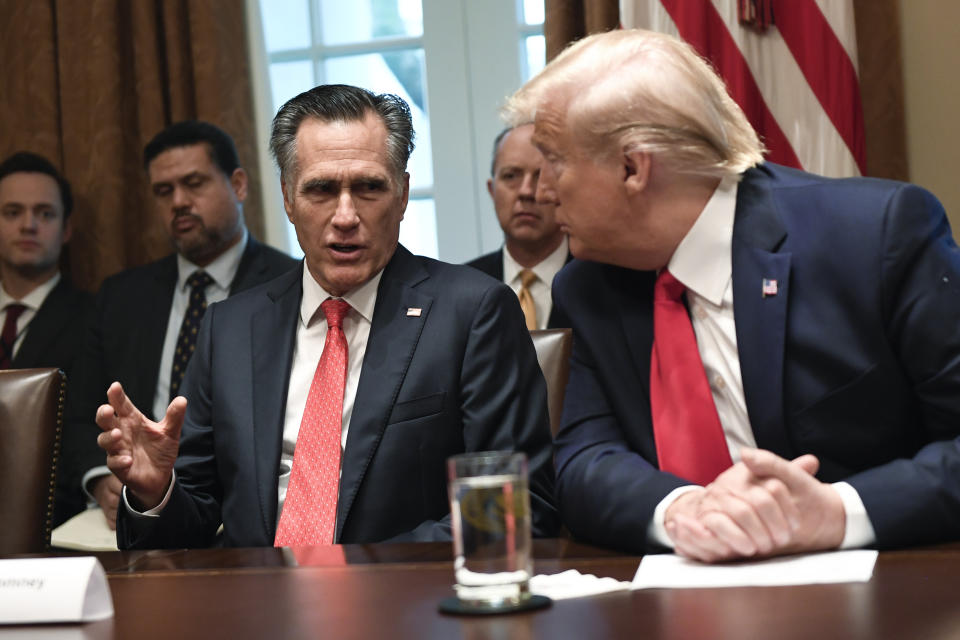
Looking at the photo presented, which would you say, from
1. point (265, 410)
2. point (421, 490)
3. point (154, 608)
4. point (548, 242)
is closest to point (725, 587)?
point (154, 608)

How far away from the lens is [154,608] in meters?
1.34

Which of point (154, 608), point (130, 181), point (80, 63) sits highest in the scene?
point (80, 63)

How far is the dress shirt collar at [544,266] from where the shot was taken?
3963 mm

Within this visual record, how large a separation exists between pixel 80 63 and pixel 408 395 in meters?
2.85

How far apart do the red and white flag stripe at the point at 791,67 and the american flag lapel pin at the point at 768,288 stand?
1783 mm

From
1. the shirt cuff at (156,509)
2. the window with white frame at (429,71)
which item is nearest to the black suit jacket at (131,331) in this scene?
the window with white frame at (429,71)

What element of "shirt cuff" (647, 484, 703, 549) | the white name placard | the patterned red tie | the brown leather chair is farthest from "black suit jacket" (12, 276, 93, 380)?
"shirt cuff" (647, 484, 703, 549)

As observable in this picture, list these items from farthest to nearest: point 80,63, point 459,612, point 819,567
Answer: point 80,63, point 819,567, point 459,612

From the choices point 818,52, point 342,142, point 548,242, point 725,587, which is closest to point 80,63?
point 548,242

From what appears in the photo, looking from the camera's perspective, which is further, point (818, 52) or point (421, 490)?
point (818, 52)

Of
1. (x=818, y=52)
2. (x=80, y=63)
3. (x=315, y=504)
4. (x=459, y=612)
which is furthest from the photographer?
(x=80, y=63)

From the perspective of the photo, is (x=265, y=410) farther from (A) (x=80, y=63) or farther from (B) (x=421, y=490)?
(A) (x=80, y=63)

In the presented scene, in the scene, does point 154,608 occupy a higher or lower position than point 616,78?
lower

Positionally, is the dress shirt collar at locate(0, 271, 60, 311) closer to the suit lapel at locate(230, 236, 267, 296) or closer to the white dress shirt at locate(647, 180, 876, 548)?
the suit lapel at locate(230, 236, 267, 296)
